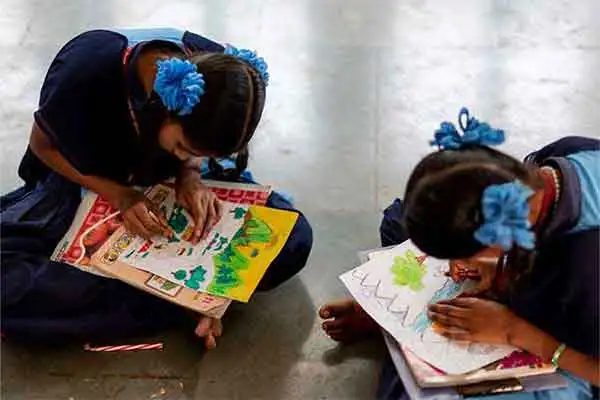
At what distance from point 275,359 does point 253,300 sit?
0.45 feet

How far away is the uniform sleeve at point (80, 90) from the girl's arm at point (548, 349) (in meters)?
0.69

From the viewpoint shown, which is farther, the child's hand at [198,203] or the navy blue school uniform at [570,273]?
the child's hand at [198,203]

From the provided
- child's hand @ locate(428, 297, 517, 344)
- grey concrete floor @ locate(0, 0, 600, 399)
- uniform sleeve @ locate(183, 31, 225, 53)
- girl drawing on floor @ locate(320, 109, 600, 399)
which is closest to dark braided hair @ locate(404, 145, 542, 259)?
girl drawing on floor @ locate(320, 109, 600, 399)

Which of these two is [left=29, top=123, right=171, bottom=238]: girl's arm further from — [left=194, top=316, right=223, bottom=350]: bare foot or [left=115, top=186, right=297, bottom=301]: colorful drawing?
[left=194, top=316, right=223, bottom=350]: bare foot

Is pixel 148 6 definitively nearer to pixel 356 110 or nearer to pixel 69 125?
pixel 356 110

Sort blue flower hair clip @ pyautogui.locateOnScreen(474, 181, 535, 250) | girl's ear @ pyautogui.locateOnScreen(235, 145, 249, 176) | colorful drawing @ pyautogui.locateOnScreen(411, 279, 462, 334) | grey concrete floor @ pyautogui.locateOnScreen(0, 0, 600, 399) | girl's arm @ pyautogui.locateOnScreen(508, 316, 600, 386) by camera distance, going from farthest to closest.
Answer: girl's ear @ pyautogui.locateOnScreen(235, 145, 249, 176) < grey concrete floor @ pyautogui.locateOnScreen(0, 0, 600, 399) < colorful drawing @ pyautogui.locateOnScreen(411, 279, 462, 334) < girl's arm @ pyautogui.locateOnScreen(508, 316, 600, 386) < blue flower hair clip @ pyautogui.locateOnScreen(474, 181, 535, 250)

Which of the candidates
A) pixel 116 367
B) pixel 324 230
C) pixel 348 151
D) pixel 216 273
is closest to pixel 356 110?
pixel 348 151

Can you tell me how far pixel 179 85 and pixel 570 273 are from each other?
0.57 metres

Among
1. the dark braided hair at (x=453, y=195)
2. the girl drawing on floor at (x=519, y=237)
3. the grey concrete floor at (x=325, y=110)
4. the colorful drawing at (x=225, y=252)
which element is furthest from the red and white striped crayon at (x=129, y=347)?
the dark braided hair at (x=453, y=195)

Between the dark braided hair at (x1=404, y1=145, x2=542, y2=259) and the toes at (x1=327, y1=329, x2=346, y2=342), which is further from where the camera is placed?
the toes at (x1=327, y1=329, x2=346, y2=342)

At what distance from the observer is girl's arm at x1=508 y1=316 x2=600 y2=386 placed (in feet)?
3.91

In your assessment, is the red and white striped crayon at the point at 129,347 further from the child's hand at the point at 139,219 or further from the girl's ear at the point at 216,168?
the girl's ear at the point at 216,168

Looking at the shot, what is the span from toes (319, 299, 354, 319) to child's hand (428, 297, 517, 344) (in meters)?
0.18

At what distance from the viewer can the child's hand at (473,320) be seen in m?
1.25
